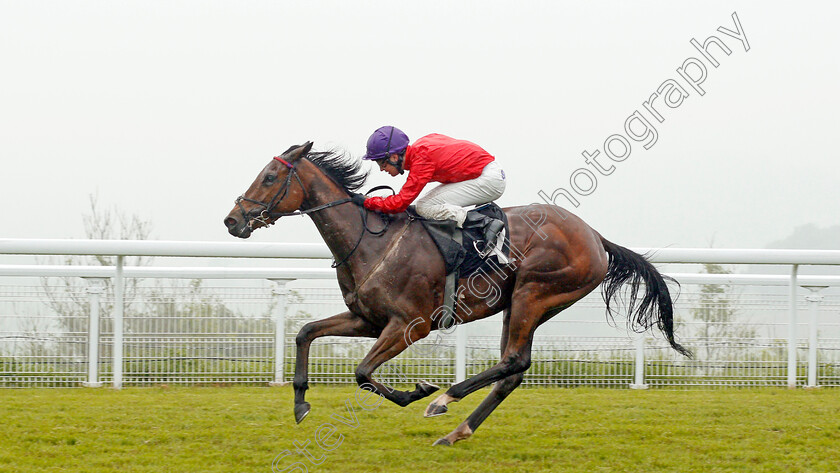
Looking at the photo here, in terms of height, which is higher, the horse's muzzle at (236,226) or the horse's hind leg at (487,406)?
the horse's muzzle at (236,226)

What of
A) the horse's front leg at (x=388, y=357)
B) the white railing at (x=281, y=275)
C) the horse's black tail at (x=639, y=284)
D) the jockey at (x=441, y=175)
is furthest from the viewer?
the white railing at (x=281, y=275)

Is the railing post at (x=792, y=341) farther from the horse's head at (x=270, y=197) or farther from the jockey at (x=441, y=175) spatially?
the horse's head at (x=270, y=197)

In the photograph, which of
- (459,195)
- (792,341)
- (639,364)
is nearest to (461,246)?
(459,195)

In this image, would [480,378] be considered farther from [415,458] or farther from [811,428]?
[811,428]

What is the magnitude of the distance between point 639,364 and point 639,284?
1831 millimetres

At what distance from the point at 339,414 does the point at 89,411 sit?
5.23 feet

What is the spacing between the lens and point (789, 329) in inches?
301

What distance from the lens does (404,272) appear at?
5.12 m

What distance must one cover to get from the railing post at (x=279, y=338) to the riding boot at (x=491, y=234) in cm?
256

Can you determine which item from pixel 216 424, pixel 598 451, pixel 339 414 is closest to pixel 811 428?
pixel 598 451

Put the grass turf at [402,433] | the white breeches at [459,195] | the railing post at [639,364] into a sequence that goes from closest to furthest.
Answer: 1. the grass turf at [402,433]
2. the white breeches at [459,195]
3. the railing post at [639,364]

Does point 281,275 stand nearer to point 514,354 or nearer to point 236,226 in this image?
point 236,226

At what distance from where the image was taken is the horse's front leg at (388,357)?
493 cm

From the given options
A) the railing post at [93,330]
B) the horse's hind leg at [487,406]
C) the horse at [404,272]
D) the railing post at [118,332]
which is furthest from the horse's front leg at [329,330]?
the railing post at [93,330]
